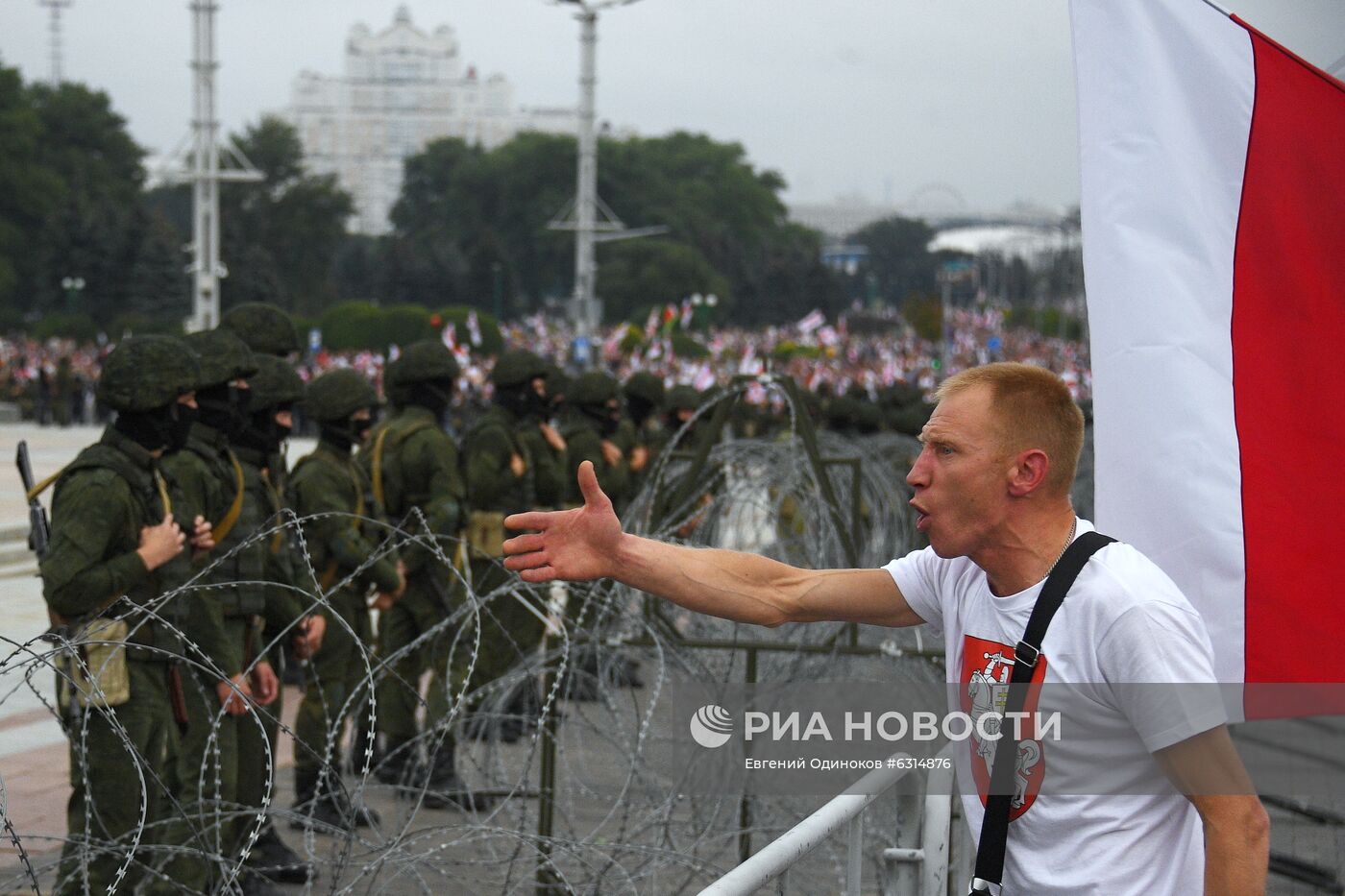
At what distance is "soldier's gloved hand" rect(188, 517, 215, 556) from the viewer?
5.14m

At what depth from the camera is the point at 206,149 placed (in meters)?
32.5

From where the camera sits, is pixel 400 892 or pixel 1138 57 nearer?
pixel 1138 57

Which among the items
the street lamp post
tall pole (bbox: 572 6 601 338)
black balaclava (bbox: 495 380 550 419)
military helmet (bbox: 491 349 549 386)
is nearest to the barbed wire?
black balaclava (bbox: 495 380 550 419)

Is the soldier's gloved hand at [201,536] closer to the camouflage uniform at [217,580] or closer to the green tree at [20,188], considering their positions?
the camouflage uniform at [217,580]

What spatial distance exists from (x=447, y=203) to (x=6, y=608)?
105685mm

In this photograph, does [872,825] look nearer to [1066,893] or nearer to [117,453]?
[117,453]

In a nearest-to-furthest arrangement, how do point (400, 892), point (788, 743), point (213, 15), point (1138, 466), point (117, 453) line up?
point (1138, 466) → point (117, 453) → point (400, 892) → point (788, 743) → point (213, 15)

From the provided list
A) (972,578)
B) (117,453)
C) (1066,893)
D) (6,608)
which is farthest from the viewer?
(6,608)

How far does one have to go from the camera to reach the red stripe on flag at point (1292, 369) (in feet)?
11.0

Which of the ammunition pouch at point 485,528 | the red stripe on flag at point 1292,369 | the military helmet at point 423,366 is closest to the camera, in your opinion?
the red stripe on flag at point 1292,369

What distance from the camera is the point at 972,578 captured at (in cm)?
279

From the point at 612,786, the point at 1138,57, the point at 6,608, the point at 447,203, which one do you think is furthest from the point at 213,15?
the point at 447,203
